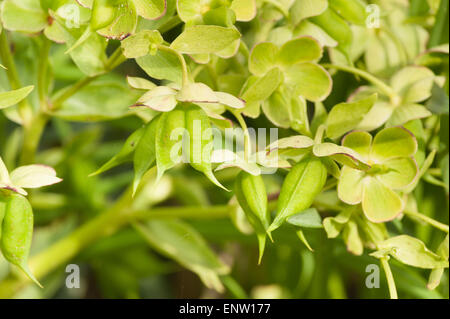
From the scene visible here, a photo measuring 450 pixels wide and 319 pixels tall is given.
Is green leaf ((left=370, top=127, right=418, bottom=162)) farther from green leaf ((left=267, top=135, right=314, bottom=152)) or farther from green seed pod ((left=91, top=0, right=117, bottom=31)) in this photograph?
green seed pod ((left=91, top=0, right=117, bottom=31))

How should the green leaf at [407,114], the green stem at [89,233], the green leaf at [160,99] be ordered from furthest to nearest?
the green stem at [89,233] < the green leaf at [407,114] < the green leaf at [160,99]

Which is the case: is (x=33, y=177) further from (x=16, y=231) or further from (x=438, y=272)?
(x=438, y=272)

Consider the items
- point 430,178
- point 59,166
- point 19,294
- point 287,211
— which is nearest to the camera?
point 287,211

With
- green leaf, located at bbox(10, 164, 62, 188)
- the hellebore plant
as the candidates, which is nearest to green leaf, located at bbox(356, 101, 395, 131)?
the hellebore plant

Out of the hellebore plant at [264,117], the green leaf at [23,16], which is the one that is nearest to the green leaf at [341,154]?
the hellebore plant at [264,117]

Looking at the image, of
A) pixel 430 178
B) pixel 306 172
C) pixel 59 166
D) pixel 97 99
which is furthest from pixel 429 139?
pixel 59 166

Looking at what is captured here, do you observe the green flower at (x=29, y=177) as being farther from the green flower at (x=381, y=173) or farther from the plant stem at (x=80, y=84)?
the green flower at (x=381, y=173)

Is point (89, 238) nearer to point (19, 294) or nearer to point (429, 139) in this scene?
point (19, 294)
